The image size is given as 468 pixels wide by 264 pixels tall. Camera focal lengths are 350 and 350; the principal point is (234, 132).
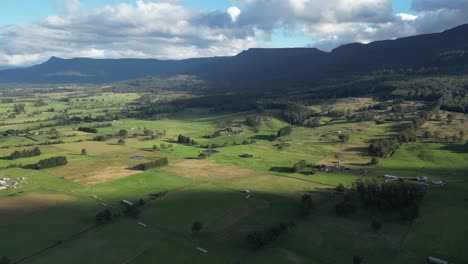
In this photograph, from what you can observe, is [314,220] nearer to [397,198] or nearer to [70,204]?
[397,198]

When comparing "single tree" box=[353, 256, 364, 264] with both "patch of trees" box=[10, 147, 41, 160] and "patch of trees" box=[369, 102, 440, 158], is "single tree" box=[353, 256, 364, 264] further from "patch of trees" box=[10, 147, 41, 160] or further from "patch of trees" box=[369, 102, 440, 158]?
"patch of trees" box=[10, 147, 41, 160]

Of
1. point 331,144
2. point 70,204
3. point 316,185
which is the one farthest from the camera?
point 331,144

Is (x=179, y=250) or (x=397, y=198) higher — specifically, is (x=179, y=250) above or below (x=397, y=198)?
below

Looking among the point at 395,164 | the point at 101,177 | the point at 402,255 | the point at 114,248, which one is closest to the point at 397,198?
the point at 402,255

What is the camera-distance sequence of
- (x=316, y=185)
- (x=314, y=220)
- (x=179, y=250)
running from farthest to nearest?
(x=316, y=185) → (x=314, y=220) → (x=179, y=250)

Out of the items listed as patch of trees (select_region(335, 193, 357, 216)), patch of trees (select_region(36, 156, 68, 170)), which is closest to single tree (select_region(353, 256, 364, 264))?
patch of trees (select_region(335, 193, 357, 216))

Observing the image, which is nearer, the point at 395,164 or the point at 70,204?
the point at 70,204

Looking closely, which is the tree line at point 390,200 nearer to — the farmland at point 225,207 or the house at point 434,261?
the farmland at point 225,207
